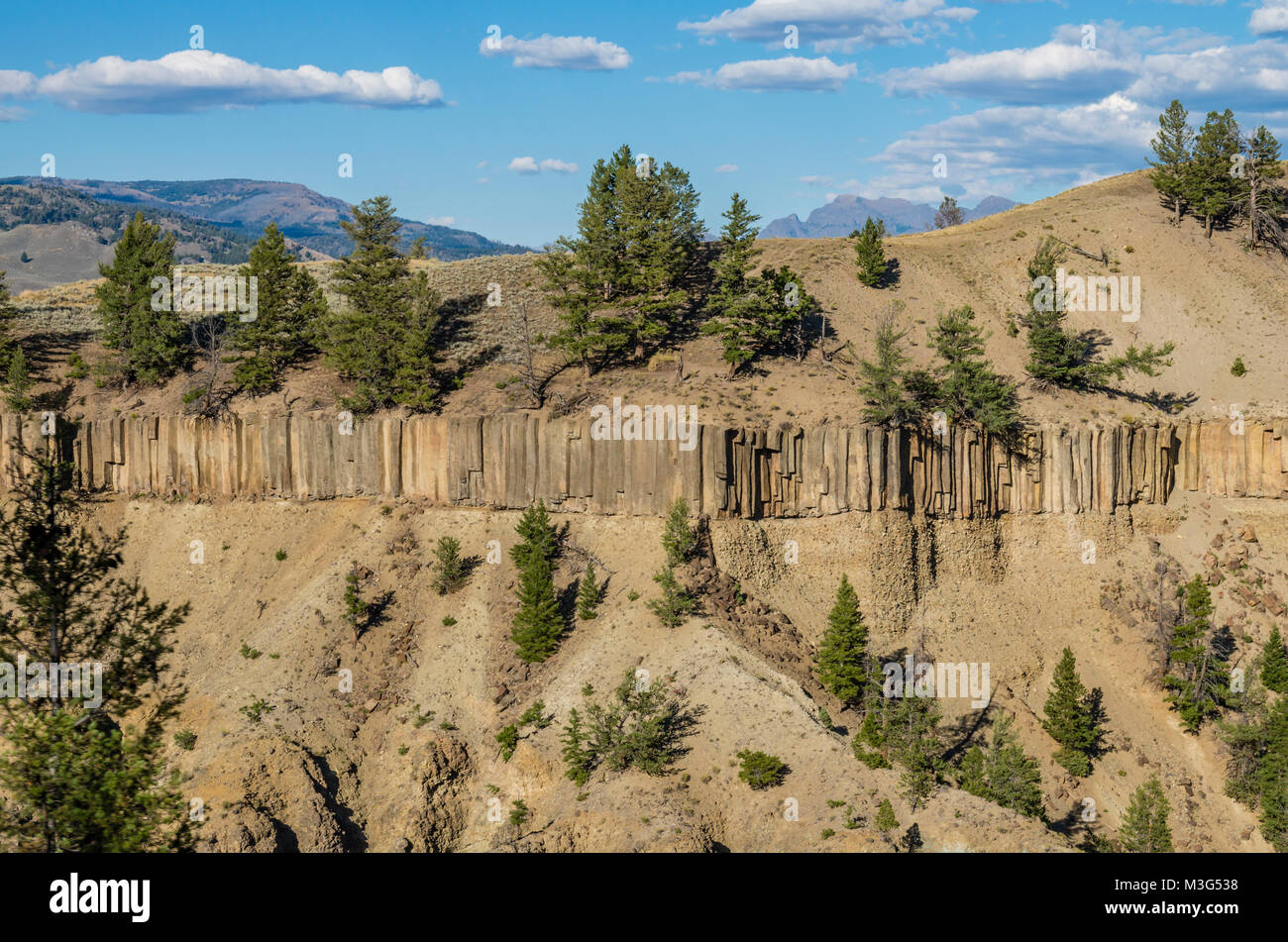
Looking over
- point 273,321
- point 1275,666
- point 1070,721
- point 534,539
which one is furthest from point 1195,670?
point 273,321

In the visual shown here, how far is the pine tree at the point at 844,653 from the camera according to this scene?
184 feet

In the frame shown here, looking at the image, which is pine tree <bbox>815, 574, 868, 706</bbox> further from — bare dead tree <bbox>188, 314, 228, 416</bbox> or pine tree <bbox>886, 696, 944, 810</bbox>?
bare dead tree <bbox>188, 314, 228, 416</bbox>

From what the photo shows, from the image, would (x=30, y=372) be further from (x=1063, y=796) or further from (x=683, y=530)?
(x=1063, y=796)

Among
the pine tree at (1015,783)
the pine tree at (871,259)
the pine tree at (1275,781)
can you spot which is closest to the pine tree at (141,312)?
the pine tree at (871,259)

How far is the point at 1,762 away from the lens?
2634 centimetres

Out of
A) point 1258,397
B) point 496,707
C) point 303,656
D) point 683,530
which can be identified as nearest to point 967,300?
point 1258,397

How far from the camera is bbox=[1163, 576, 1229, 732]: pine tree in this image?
61312mm

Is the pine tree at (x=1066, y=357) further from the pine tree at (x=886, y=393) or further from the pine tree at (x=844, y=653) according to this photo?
the pine tree at (x=844, y=653)

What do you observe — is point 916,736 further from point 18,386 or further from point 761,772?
point 18,386

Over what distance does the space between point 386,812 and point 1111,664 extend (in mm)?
43484

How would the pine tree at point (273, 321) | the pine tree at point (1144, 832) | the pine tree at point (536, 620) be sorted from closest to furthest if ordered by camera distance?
the pine tree at point (1144, 832) < the pine tree at point (536, 620) < the pine tree at point (273, 321)

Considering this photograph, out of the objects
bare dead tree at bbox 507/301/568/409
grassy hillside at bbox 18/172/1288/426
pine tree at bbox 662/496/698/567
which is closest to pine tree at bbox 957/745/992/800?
pine tree at bbox 662/496/698/567

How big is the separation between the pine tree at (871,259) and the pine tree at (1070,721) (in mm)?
35742

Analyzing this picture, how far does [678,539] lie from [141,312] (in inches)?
1756
